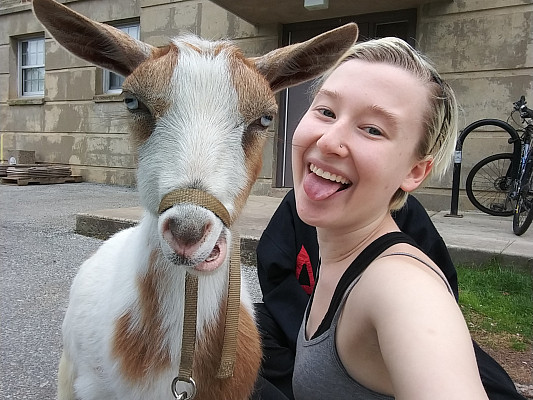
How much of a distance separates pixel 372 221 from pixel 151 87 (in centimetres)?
82

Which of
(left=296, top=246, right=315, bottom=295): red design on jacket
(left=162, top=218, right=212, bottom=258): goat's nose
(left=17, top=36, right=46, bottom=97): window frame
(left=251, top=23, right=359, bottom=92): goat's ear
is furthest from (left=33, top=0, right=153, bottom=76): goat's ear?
(left=17, top=36, right=46, bottom=97): window frame

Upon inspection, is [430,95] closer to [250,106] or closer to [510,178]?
[250,106]

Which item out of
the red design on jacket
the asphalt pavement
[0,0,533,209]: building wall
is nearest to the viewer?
the red design on jacket

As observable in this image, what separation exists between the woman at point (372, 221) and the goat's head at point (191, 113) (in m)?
0.25

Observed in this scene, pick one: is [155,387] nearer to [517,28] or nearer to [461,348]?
[461,348]

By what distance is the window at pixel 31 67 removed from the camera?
519 inches

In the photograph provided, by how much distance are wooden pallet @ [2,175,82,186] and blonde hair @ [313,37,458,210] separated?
1091 cm

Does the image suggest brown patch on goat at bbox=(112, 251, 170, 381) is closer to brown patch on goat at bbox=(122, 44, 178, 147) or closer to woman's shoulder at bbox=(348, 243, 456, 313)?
brown patch on goat at bbox=(122, 44, 178, 147)

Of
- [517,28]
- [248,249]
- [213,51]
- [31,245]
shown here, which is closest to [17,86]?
[31,245]

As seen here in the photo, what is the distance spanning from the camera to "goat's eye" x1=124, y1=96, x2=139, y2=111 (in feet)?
5.21

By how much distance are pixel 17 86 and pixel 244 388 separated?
14182 mm

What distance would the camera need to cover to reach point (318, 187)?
1.33m

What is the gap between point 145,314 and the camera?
178 centimetres

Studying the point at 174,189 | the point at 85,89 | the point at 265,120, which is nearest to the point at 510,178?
the point at 265,120
